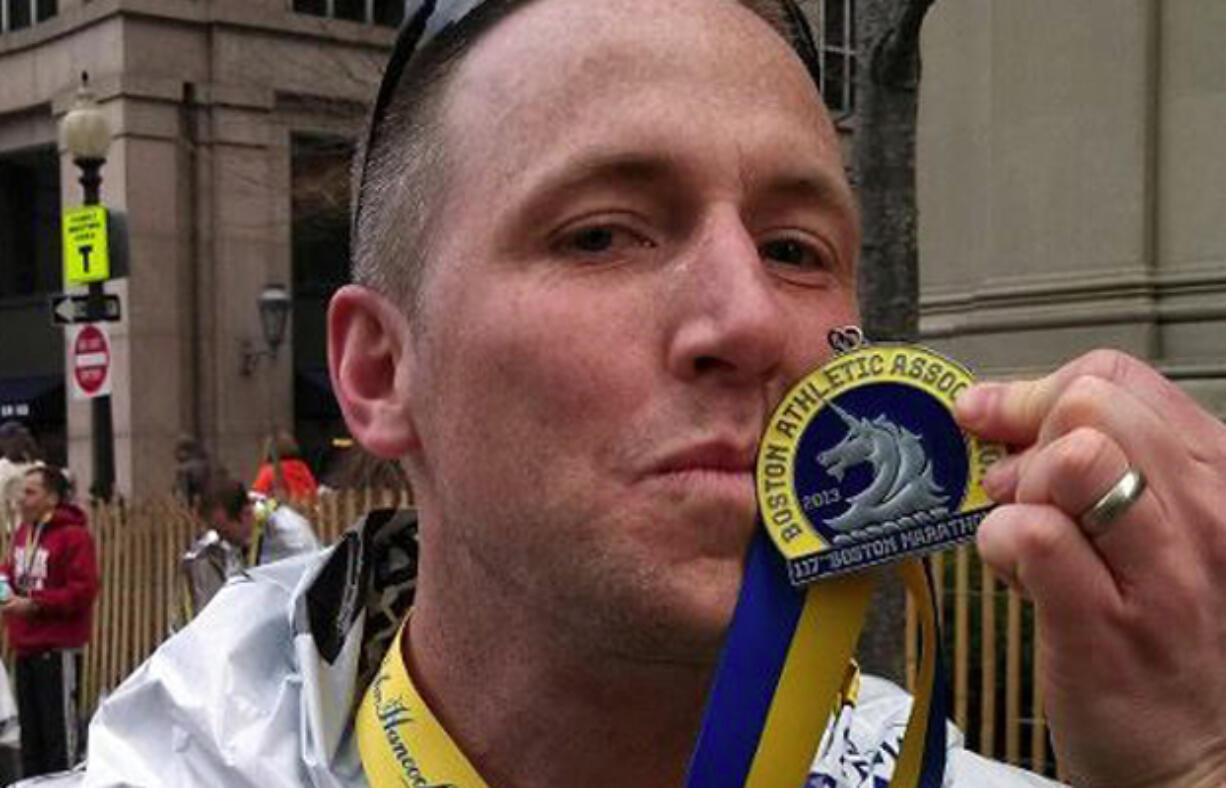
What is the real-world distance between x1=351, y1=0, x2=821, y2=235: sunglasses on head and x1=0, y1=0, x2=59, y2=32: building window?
22818 millimetres

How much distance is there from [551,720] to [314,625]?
0.39 meters

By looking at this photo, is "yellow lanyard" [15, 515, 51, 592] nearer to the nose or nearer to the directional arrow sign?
the directional arrow sign

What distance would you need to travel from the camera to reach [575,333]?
1.31 metres

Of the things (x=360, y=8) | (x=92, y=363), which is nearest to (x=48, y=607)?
(x=92, y=363)

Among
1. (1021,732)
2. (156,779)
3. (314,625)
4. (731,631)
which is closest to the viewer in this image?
(731,631)

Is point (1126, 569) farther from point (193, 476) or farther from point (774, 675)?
point (193, 476)

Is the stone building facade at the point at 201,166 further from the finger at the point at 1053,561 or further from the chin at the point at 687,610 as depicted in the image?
the finger at the point at 1053,561

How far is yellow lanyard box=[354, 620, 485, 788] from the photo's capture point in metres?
1.55

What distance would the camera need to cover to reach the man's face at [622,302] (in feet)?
4.08

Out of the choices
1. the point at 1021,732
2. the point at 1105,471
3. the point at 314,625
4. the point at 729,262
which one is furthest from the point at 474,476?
the point at 1021,732

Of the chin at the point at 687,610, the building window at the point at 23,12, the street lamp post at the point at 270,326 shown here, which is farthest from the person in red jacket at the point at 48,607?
the building window at the point at 23,12

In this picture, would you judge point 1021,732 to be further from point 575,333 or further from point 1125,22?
point 575,333

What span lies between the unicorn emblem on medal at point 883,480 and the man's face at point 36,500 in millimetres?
8281

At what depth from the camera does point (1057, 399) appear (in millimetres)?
984
